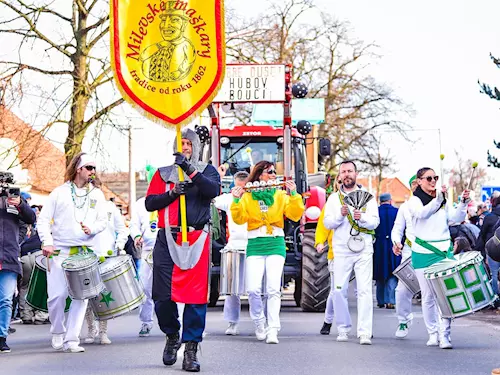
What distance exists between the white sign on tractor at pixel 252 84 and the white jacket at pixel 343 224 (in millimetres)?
4185

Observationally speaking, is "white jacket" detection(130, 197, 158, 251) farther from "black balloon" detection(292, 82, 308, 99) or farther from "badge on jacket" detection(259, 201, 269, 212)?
"black balloon" detection(292, 82, 308, 99)

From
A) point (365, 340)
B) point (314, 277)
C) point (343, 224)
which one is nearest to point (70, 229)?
point (343, 224)

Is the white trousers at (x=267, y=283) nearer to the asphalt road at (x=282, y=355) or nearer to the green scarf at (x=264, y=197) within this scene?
the asphalt road at (x=282, y=355)

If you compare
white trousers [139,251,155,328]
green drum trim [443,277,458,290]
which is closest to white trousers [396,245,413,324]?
green drum trim [443,277,458,290]

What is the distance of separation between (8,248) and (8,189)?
2.03ft

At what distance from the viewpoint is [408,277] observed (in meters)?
12.9

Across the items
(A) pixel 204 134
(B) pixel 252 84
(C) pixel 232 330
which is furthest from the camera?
(A) pixel 204 134

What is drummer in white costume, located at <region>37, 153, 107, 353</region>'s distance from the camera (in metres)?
11.5

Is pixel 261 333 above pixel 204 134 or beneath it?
beneath

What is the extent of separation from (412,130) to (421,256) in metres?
43.1

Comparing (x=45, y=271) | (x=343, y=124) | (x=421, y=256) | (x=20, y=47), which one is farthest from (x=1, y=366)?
(x=343, y=124)

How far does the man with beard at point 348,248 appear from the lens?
12.3m

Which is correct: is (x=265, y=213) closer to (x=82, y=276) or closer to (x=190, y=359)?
(x=82, y=276)

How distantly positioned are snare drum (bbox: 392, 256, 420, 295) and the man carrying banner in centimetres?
380
